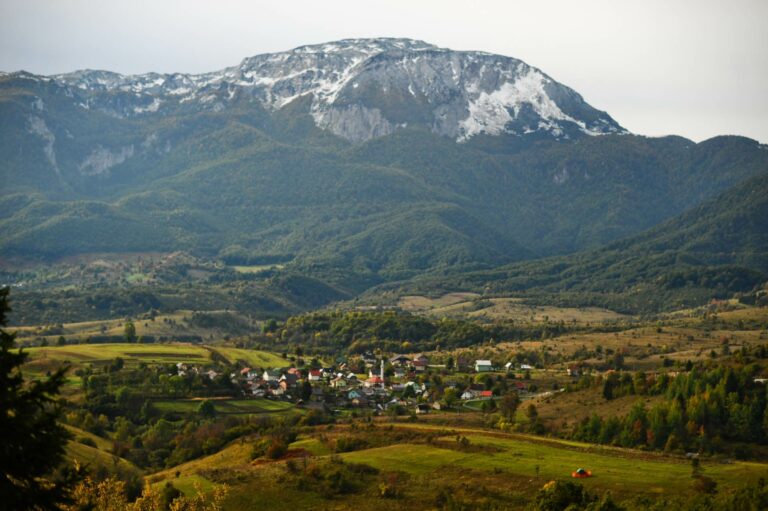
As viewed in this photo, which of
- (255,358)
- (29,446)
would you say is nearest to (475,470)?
(29,446)

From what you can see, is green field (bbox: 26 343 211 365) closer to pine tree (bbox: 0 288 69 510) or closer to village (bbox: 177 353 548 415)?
village (bbox: 177 353 548 415)

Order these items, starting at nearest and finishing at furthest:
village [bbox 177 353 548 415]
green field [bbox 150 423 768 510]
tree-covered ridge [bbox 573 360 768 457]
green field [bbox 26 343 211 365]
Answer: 1. green field [bbox 150 423 768 510]
2. tree-covered ridge [bbox 573 360 768 457]
3. village [bbox 177 353 548 415]
4. green field [bbox 26 343 211 365]

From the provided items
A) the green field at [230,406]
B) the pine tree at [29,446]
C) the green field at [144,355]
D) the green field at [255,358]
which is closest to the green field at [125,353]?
the green field at [144,355]

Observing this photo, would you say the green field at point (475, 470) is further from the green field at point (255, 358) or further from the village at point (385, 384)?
the green field at point (255, 358)

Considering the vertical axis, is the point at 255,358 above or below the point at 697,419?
below

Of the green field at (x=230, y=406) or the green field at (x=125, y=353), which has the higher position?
the green field at (x=125, y=353)

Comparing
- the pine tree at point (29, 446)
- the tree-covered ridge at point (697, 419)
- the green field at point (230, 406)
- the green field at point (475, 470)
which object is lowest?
the green field at point (230, 406)

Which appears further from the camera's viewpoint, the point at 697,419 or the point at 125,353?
the point at 125,353

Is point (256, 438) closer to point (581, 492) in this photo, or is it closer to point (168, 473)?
point (168, 473)

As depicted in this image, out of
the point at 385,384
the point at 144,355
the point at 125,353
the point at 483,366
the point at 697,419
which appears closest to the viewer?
the point at 697,419

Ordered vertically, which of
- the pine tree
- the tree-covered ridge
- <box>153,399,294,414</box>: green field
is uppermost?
the pine tree

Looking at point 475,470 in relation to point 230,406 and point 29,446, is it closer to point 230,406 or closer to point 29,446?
point 230,406

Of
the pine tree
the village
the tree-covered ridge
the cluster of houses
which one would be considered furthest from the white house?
the pine tree
